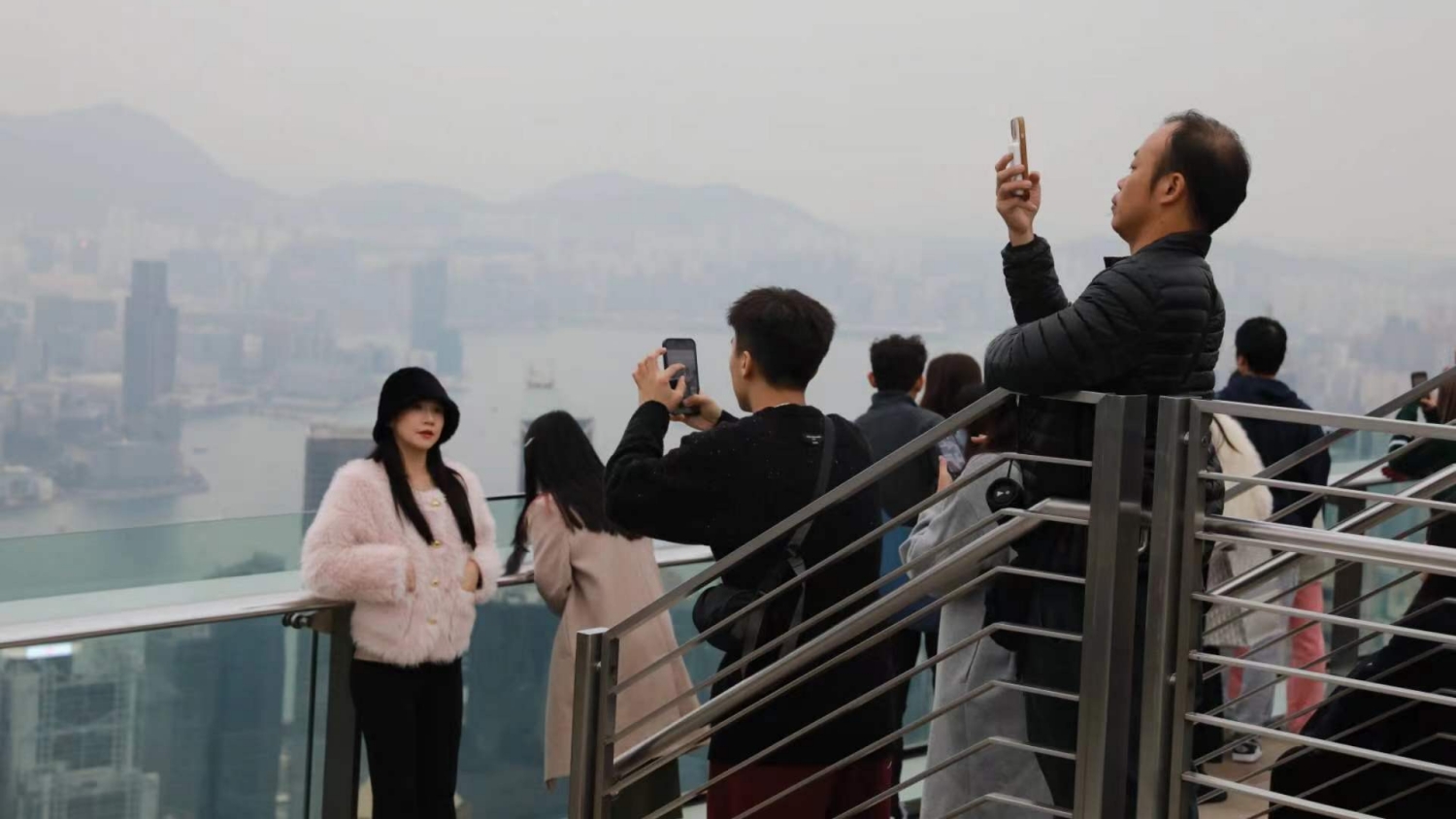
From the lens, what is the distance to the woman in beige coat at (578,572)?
383cm

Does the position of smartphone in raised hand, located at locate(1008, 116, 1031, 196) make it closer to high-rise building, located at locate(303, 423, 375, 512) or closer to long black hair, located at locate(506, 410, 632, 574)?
long black hair, located at locate(506, 410, 632, 574)

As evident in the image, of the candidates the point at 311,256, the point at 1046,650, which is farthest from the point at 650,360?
the point at 311,256

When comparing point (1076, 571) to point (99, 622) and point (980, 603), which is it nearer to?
point (980, 603)

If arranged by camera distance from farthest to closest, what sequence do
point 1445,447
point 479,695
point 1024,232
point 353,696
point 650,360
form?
point 1445,447
point 479,695
point 353,696
point 650,360
point 1024,232

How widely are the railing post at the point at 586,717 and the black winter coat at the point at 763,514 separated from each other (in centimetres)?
19

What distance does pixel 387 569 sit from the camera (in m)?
3.57

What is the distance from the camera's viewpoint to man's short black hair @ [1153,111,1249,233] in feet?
6.60

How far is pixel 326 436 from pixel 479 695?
158 inches

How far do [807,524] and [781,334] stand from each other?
320mm

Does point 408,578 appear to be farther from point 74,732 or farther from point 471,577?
point 74,732

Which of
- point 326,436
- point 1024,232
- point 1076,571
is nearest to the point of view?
point 1076,571

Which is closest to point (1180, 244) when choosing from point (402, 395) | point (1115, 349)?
point (1115, 349)

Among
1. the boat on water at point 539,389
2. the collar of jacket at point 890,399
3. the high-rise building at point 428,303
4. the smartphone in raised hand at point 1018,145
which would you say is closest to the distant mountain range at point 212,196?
the high-rise building at point 428,303

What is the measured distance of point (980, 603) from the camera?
2814mm
